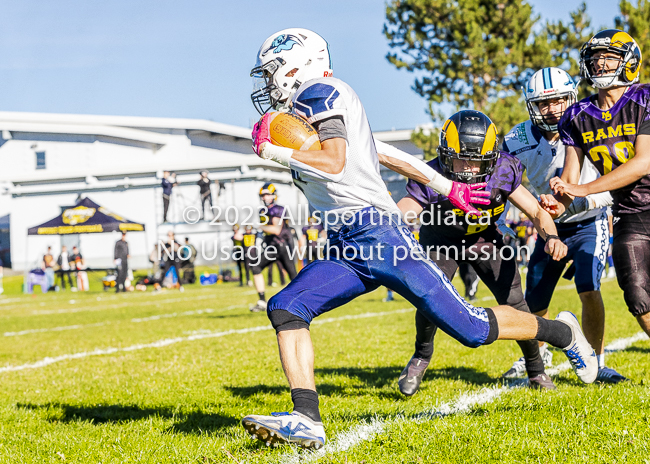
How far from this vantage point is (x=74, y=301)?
54.1ft

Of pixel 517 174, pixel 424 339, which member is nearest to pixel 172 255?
pixel 424 339

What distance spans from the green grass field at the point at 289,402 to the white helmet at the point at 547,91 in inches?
74.5

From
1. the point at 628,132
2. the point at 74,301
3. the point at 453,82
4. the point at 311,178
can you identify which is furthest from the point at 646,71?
the point at 311,178

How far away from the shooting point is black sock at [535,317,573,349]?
3.60m

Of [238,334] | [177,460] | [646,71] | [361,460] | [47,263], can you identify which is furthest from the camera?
[646,71]

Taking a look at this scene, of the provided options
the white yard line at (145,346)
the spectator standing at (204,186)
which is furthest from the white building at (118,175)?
the white yard line at (145,346)

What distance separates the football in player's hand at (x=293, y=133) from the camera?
3.08 m

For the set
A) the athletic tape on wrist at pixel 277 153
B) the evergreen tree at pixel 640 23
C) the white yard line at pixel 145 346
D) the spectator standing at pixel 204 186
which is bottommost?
the white yard line at pixel 145 346

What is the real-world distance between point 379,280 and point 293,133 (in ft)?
2.68

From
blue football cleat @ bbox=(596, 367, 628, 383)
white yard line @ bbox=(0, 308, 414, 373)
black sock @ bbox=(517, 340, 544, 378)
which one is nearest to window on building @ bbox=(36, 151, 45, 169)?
white yard line @ bbox=(0, 308, 414, 373)

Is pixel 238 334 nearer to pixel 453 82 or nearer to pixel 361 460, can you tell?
pixel 361 460

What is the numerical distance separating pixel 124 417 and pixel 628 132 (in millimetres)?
3593

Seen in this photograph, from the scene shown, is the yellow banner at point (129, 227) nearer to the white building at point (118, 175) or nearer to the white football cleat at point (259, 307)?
the white building at point (118, 175)

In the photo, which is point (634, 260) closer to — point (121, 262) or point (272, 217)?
point (272, 217)
